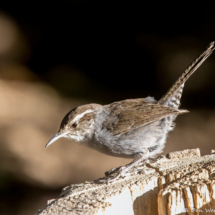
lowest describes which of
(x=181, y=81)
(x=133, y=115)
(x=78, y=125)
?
(x=78, y=125)

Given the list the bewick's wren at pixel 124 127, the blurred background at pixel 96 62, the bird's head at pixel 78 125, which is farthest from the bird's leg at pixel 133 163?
the blurred background at pixel 96 62

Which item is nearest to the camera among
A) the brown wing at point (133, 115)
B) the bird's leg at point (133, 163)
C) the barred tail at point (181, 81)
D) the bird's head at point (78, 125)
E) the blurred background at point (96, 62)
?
the bird's leg at point (133, 163)

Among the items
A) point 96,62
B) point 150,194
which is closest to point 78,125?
point 150,194

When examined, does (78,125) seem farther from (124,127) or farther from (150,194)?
(150,194)

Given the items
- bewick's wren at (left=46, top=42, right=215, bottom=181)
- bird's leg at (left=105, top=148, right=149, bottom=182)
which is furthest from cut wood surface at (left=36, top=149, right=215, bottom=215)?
bewick's wren at (left=46, top=42, right=215, bottom=181)

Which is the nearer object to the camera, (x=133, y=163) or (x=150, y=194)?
(x=150, y=194)

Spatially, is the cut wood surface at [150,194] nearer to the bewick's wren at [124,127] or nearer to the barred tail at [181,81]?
the bewick's wren at [124,127]
